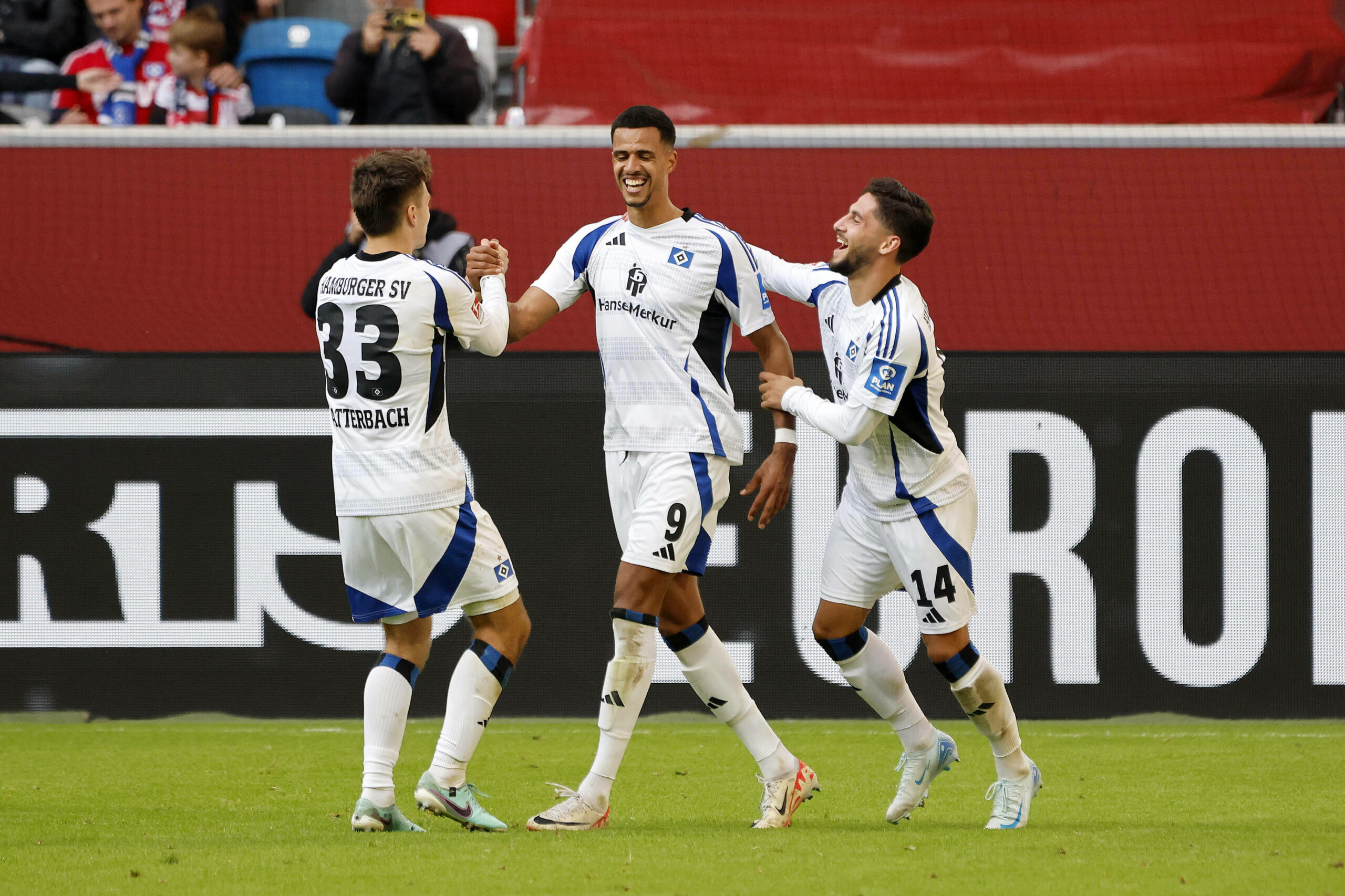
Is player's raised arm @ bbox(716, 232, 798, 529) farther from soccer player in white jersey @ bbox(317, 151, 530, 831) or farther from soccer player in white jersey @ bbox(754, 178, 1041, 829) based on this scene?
soccer player in white jersey @ bbox(317, 151, 530, 831)

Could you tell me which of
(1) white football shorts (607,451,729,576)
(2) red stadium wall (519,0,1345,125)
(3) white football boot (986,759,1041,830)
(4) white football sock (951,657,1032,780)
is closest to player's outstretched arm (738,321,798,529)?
(1) white football shorts (607,451,729,576)

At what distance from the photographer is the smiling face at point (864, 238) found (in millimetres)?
4980

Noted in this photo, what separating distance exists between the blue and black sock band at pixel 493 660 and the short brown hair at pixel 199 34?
6567 millimetres

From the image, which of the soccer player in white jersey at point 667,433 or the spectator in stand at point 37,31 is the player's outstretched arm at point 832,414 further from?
the spectator in stand at point 37,31

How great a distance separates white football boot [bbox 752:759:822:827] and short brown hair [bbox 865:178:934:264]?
5.48 feet

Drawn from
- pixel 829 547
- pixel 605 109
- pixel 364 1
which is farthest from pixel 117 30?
pixel 829 547

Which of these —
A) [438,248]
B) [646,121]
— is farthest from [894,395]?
[438,248]

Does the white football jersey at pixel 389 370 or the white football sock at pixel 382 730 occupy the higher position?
the white football jersey at pixel 389 370

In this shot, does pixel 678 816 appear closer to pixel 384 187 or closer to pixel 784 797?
pixel 784 797

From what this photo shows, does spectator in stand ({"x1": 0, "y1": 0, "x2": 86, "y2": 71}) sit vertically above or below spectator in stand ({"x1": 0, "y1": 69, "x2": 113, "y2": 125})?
above

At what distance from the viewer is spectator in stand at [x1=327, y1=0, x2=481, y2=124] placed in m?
9.74

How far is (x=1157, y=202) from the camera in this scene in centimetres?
927

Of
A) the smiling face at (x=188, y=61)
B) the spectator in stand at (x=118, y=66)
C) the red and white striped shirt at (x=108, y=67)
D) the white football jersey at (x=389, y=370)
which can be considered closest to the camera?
the white football jersey at (x=389, y=370)

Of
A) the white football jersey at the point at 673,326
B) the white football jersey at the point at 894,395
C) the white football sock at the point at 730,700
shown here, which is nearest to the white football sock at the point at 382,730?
the white football sock at the point at 730,700
